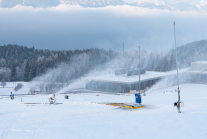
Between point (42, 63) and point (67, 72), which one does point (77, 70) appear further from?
point (42, 63)

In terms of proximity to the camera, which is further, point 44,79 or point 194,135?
point 44,79

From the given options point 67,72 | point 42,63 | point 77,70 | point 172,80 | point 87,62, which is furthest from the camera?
point 87,62

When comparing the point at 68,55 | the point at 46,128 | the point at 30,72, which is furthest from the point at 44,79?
the point at 46,128

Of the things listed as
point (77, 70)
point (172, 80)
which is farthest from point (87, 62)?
point (172, 80)

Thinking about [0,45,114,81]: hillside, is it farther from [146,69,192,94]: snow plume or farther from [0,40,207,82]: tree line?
[146,69,192,94]: snow plume

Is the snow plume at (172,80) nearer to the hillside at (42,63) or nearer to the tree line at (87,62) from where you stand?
the tree line at (87,62)

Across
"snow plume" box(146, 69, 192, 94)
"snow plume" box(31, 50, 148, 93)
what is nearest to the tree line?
"snow plume" box(31, 50, 148, 93)

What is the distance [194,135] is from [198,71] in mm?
48898

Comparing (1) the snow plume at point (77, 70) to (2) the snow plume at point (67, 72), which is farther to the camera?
(1) the snow plume at point (77, 70)

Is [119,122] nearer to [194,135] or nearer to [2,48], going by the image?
[194,135]

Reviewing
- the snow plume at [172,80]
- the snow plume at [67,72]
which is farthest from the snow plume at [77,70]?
the snow plume at [172,80]

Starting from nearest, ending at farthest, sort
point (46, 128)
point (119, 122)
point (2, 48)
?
1. point (46, 128)
2. point (119, 122)
3. point (2, 48)

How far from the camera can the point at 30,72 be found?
100 m

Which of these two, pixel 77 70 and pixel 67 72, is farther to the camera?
pixel 77 70
